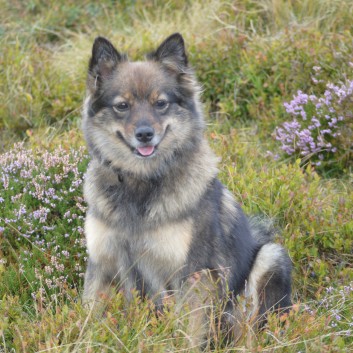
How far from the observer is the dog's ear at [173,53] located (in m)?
3.81

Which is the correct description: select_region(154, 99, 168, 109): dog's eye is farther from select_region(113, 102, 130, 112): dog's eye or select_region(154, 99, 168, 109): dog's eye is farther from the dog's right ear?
the dog's right ear

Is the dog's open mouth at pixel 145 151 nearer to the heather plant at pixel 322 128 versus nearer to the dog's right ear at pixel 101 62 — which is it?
the dog's right ear at pixel 101 62

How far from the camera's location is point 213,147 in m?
5.60

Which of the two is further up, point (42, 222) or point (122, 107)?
point (122, 107)

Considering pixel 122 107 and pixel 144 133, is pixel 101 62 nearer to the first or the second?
pixel 122 107

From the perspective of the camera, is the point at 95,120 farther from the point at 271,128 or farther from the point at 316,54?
the point at 316,54

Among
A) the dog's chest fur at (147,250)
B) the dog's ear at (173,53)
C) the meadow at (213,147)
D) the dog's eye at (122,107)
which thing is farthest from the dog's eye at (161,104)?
the meadow at (213,147)

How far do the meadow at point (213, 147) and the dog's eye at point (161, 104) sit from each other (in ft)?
3.65

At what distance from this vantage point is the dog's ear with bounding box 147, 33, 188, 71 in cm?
381

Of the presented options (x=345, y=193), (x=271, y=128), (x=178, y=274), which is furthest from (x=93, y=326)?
(x=271, y=128)

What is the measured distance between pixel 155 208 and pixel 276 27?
Answer: 4.84 m

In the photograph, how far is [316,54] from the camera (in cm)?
648

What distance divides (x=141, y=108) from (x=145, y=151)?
252mm

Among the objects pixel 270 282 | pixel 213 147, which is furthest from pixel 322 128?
pixel 270 282
